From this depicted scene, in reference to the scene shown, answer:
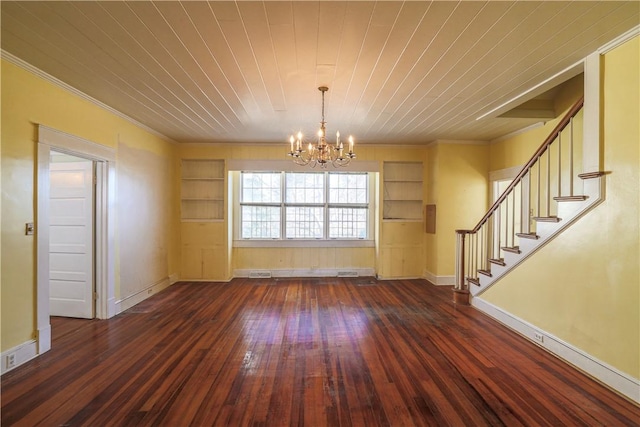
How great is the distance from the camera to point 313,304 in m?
4.29

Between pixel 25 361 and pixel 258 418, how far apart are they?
2.42 meters

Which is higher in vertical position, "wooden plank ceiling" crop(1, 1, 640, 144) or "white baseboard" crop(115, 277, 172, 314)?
"wooden plank ceiling" crop(1, 1, 640, 144)

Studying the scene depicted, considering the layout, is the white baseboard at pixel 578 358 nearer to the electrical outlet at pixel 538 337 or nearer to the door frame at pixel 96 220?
the electrical outlet at pixel 538 337

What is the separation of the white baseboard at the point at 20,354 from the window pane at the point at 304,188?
14.0 feet

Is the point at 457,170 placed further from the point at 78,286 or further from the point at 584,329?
the point at 78,286

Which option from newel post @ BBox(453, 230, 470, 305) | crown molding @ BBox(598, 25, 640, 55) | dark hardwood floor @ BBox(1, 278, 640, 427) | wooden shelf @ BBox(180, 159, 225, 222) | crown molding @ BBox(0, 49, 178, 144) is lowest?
dark hardwood floor @ BBox(1, 278, 640, 427)

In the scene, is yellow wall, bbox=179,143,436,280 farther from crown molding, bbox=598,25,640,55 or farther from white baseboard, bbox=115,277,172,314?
crown molding, bbox=598,25,640,55

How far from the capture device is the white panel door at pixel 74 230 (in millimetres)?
3592

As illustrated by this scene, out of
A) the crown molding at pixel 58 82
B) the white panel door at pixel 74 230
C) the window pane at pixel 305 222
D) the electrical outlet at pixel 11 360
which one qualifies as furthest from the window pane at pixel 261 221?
the electrical outlet at pixel 11 360

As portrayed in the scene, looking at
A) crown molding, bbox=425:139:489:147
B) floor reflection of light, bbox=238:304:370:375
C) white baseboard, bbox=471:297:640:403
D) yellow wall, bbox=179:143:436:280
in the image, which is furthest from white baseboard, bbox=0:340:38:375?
crown molding, bbox=425:139:489:147

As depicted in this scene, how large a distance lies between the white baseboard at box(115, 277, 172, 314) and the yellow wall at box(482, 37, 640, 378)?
530 centimetres

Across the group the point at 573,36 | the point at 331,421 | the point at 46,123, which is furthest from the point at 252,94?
the point at 331,421

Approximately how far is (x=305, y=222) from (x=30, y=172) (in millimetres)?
4300

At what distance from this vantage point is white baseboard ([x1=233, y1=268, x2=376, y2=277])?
19.5 feet
